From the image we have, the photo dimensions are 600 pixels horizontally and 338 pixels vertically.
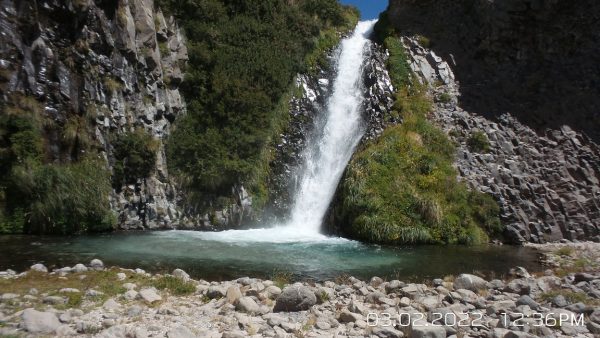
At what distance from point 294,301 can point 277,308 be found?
32cm

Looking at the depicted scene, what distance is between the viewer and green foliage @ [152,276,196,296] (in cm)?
896

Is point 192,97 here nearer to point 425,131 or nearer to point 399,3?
point 425,131

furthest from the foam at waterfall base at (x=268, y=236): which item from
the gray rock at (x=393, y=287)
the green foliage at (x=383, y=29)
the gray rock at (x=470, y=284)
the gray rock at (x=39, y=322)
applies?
the green foliage at (x=383, y=29)

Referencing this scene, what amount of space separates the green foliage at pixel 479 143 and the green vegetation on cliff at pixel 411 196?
4.16 feet

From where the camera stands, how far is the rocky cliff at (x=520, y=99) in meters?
21.1

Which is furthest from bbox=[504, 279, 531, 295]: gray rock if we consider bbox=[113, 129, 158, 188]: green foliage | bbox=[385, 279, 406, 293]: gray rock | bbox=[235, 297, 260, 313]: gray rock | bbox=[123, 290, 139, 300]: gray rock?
bbox=[113, 129, 158, 188]: green foliage

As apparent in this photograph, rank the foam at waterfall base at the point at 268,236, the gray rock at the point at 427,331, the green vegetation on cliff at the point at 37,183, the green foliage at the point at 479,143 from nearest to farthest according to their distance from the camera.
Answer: the gray rock at the point at 427,331 → the green vegetation on cliff at the point at 37,183 → the foam at waterfall base at the point at 268,236 → the green foliage at the point at 479,143

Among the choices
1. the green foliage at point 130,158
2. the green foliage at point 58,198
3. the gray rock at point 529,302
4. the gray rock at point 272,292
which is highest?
the green foliage at point 130,158

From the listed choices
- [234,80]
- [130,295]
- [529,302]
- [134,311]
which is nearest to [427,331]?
[529,302]

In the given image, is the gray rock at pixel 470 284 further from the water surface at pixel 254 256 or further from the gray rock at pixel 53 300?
the gray rock at pixel 53 300

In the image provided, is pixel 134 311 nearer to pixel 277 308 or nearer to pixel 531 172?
pixel 277 308

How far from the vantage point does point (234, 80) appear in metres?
24.5
